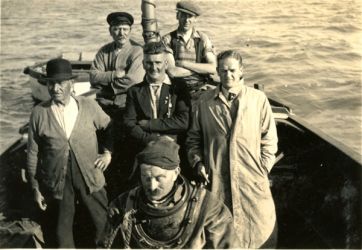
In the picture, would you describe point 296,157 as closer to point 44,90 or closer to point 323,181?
point 323,181

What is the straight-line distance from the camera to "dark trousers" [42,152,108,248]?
3.20m

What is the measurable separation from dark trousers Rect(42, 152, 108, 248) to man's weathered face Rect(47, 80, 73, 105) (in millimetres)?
398

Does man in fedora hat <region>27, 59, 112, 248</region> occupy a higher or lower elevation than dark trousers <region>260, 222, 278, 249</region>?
higher

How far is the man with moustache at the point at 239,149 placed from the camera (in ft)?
9.73

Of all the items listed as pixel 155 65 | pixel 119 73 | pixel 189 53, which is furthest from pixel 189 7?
pixel 155 65

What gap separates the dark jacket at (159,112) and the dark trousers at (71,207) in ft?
1.55

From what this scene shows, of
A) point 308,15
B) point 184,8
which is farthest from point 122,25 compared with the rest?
point 308,15

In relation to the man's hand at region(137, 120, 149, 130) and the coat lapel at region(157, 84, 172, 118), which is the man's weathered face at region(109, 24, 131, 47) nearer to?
the coat lapel at region(157, 84, 172, 118)

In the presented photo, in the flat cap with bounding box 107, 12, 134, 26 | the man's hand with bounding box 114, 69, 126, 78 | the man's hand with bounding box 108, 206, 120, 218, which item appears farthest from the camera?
the man's hand with bounding box 114, 69, 126, 78

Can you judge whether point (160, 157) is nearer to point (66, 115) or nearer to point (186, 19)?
point (66, 115)

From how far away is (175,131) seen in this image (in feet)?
10.4

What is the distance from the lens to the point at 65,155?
3129mm

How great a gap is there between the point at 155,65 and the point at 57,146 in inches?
33.4

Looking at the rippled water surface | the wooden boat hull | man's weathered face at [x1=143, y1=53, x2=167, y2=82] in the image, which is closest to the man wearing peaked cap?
Result: man's weathered face at [x1=143, y1=53, x2=167, y2=82]
